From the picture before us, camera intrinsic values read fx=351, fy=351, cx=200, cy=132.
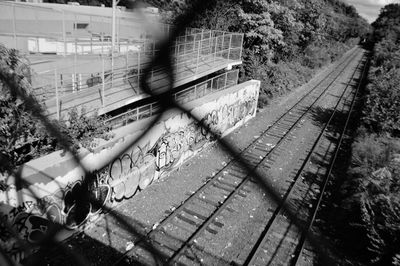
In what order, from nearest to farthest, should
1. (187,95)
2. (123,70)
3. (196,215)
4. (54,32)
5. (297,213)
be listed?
(297,213) < (196,215) < (123,70) < (187,95) < (54,32)

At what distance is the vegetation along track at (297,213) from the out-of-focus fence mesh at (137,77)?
1.89 metres

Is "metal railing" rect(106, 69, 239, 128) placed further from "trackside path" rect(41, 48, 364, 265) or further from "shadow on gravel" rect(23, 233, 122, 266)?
"shadow on gravel" rect(23, 233, 122, 266)

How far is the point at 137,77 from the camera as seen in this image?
27.9 feet

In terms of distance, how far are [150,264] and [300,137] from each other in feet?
28.1

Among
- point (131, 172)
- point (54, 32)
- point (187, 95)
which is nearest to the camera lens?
point (131, 172)

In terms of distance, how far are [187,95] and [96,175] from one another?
5804mm

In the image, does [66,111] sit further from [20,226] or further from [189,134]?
[189,134]

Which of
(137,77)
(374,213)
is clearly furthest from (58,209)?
(374,213)

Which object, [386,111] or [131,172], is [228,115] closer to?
[131,172]

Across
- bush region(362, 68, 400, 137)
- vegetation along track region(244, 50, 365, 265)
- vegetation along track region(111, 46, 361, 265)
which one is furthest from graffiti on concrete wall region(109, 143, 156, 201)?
bush region(362, 68, 400, 137)

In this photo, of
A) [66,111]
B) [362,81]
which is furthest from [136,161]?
[362,81]

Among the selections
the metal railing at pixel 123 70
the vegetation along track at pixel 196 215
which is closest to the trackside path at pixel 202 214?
the vegetation along track at pixel 196 215

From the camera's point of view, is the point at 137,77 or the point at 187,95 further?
the point at 187,95

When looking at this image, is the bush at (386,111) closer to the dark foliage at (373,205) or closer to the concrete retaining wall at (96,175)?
the dark foliage at (373,205)
